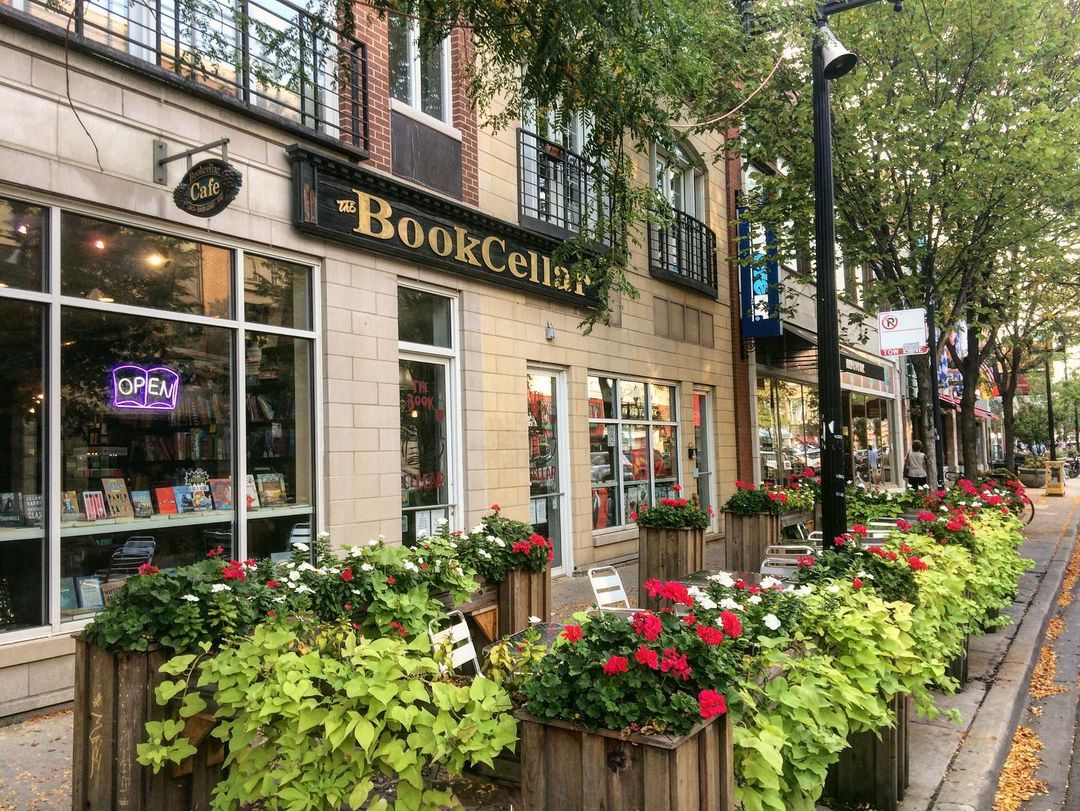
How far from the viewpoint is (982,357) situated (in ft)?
51.2

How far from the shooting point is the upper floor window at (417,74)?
856cm

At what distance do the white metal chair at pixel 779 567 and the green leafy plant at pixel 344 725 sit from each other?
444 cm

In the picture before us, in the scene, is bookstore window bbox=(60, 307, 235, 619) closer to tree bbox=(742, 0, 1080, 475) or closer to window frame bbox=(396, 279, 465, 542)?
window frame bbox=(396, 279, 465, 542)

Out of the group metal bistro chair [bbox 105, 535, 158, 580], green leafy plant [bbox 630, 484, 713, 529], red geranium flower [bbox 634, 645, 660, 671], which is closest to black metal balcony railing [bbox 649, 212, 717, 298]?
green leafy plant [bbox 630, 484, 713, 529]

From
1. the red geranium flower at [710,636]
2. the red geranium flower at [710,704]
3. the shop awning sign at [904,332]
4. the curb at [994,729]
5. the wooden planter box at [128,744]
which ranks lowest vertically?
the curb at [994,729]

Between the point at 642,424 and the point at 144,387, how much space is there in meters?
8.03

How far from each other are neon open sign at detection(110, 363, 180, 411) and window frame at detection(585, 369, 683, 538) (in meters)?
5.92

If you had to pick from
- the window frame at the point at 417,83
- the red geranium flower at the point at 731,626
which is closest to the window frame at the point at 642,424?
the window frame at the point at 417,83

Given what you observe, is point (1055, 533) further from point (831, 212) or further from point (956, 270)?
point (831, 212)

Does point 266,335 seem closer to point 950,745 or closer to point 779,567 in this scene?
point 779,567

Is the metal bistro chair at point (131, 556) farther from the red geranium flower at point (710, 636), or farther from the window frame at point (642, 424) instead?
the window frame at point (642, 424)

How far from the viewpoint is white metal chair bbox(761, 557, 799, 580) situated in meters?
6.75

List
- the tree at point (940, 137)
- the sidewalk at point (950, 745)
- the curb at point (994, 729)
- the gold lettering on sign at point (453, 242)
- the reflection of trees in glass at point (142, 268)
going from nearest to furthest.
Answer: the sidewalk at point (950, 745) → the curb at point (994, 729) → the reflection of trees in glass at point (142, 268) → the gold lettering on sign at point (453, 242) → the tree at point (940, 137)

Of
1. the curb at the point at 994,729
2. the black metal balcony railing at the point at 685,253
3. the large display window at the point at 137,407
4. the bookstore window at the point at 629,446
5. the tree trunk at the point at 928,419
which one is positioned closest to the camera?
the curb at the point at 994,729
